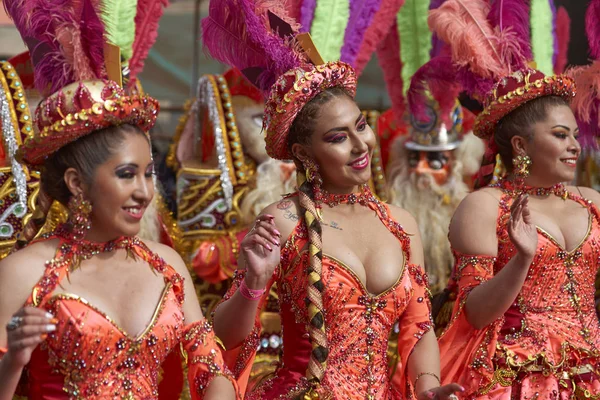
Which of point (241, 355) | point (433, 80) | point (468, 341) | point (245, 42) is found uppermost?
point (245, 42)

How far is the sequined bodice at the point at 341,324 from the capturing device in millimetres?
3422

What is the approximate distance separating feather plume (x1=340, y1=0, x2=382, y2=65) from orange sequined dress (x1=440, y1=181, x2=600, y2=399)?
115cm

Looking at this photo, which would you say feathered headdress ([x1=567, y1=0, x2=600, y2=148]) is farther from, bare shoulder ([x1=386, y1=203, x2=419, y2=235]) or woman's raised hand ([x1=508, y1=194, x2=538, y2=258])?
bare shoulder ([x1=386, y1=203, x2=419, y2=235])

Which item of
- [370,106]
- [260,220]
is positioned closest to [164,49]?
[370,106]

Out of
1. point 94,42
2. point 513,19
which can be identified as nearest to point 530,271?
point 513,19

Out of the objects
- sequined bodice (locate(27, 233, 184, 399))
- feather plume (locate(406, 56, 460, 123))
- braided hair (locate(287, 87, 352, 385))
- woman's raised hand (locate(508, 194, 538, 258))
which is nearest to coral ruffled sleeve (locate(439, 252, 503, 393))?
woman's raised hand (locate(508, 194, 538, 258))

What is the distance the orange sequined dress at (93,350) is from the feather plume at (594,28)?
260 cm

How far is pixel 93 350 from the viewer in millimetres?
2971

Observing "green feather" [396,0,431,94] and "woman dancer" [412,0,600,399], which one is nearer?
"woman dancer" [412,0,600,399]

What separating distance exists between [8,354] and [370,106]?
5.43 metres

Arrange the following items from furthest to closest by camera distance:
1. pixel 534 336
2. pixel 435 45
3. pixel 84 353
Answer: pixel 435 45 → pixel 534 336 → pixel 84 353

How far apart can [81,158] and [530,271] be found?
1908 millimetres

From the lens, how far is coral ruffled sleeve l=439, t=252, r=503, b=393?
404 cm

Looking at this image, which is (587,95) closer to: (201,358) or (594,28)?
(594,28)
